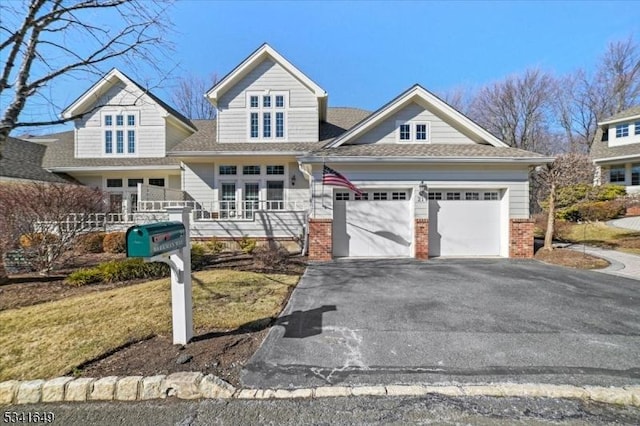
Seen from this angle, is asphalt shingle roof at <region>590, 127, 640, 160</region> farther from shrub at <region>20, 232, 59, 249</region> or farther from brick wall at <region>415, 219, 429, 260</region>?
shrub at <region>20, 232, 59, 249</region>

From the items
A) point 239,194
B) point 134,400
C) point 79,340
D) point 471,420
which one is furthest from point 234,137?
point 471,420

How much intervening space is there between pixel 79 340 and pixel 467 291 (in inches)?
272

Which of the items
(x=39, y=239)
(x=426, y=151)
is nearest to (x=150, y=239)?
(x=39, y=239)

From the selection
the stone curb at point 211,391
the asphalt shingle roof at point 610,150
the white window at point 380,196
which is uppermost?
the asphalt shingle roof at point 610,150

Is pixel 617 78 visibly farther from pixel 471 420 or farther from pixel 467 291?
pixel 471 420

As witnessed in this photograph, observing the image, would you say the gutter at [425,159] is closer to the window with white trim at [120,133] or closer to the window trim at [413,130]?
the window trim at [413,130]

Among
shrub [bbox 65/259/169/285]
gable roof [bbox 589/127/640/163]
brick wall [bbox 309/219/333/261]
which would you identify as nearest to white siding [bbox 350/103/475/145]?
brick wall [bbox 309/219/333/261]

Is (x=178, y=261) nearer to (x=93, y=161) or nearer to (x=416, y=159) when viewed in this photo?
(x=416, y=159)

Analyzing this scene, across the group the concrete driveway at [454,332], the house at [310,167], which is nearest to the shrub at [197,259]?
the house at [310,167]

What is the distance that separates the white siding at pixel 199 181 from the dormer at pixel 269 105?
160 centimetres

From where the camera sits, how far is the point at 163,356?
3.48m

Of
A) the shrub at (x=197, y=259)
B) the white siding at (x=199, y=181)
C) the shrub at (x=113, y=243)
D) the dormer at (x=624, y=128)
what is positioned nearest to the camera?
the shrub at (x=197, y=259)

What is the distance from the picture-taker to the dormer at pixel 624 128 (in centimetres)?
2350

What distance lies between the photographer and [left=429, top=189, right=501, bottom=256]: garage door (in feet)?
33.0
